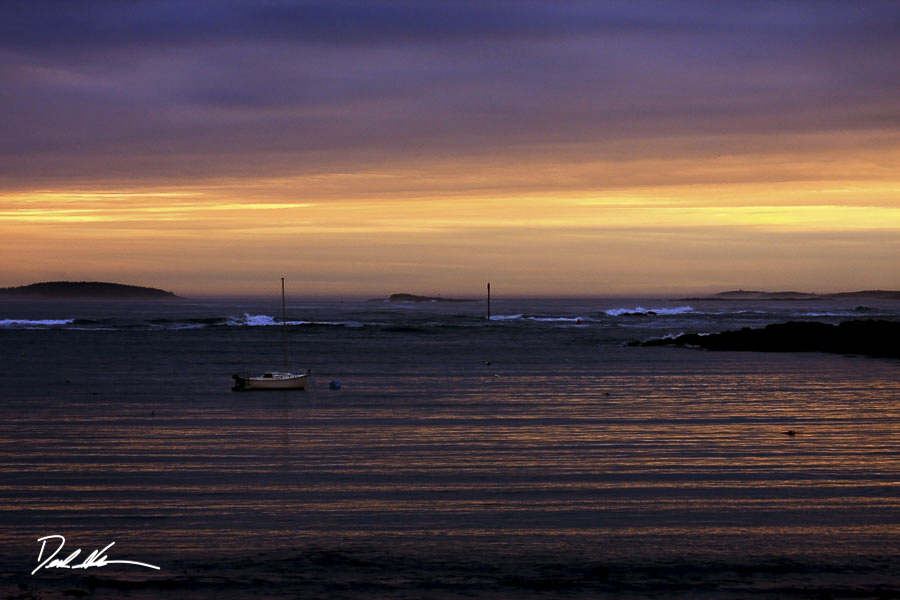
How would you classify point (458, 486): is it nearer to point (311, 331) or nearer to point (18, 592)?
point (18, 592)

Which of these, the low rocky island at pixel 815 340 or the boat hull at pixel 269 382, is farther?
the low rocky island at pixel 815 340

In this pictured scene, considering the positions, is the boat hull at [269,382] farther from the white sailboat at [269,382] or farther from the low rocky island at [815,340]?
the low rocky island at [815,340]

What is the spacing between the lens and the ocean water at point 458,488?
1033cm

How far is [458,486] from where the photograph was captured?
15.1 meters

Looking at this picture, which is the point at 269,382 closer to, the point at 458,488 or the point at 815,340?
the point at 458,488

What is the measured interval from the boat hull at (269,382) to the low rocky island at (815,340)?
102ft

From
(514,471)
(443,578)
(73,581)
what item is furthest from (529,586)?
(514,471)

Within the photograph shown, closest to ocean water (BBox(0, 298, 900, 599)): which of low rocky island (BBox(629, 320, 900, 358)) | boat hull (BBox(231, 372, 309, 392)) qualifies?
boat hull (BBox(231, 372, 309, 392))

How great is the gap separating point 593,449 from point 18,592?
11.7 m

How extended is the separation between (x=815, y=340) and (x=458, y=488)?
4426 centimetres

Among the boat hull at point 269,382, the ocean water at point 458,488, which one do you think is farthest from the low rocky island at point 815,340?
the boat hull at point 269,382

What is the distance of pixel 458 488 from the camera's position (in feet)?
48.9

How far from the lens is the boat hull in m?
31.5

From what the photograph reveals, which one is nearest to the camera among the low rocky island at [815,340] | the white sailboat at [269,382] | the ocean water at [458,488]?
the ocean water at [458,488]
